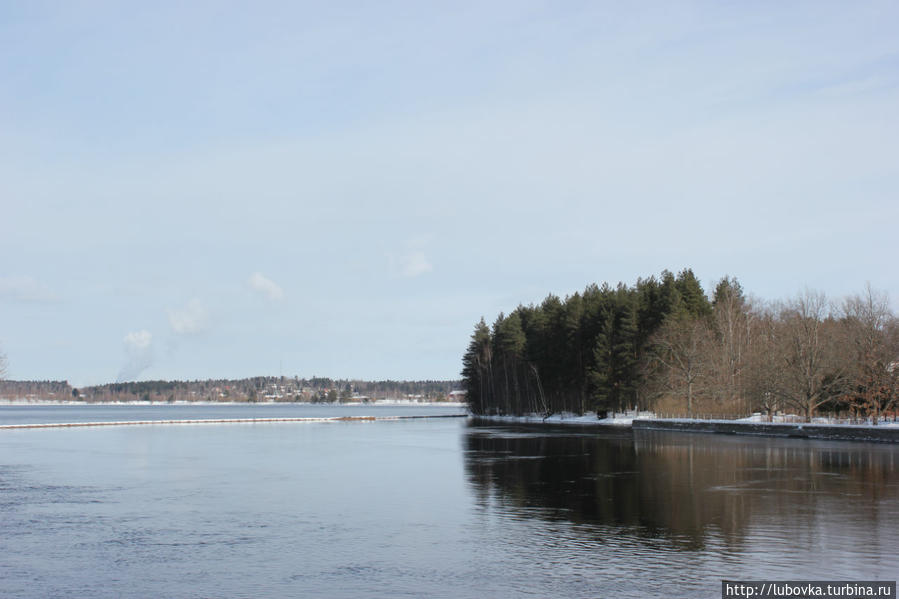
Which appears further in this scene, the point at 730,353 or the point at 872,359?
the point at 730,353

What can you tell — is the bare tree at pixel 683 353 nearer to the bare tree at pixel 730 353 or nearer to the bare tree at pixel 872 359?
the bare tree at pixel 730 353

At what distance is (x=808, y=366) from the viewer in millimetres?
71875

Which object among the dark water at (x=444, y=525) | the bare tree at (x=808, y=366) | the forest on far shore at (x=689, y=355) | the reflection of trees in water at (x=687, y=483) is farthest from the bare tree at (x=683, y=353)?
the dark water at (x=444, y=525)

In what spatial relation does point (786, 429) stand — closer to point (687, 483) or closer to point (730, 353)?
point (730, 353)

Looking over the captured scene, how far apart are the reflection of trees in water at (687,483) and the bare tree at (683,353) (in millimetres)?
29520

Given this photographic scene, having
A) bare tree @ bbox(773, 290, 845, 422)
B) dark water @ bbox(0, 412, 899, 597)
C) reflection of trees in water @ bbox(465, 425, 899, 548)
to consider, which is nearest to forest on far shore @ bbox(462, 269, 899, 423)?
bare tree @ bbox(773, 290, 845, 422)

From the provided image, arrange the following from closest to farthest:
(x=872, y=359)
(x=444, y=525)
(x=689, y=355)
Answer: (x=444, y=525) < (x=872, y=359) < (x=689, y=355)

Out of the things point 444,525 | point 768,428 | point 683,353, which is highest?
point 683,353

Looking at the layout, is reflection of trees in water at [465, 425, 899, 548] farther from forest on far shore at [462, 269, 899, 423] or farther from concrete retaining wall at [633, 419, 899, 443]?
forest on far shore at [462, 269, 899, 423]

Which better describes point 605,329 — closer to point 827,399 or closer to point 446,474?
point 827,399

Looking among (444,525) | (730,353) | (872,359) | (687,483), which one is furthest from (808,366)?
(444,525)

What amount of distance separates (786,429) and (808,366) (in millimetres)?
6543

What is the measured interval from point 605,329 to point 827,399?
36231 millimetres

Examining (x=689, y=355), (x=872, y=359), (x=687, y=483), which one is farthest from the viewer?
(x=689, y=355)
